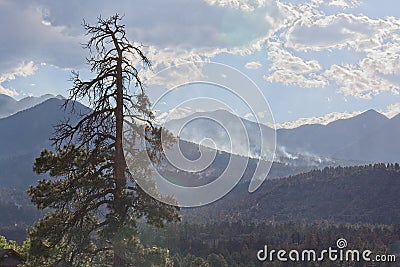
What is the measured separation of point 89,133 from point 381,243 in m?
129

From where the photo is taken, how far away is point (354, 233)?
152 metres

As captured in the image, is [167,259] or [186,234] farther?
[186,234]

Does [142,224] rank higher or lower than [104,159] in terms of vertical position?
lower

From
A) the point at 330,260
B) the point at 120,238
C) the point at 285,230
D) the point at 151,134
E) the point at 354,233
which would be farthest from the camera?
the point at 285,230

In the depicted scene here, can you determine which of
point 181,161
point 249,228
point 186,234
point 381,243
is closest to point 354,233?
point 381,243

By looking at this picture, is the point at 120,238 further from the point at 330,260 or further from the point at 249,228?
the point at 249,228

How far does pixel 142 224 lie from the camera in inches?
880

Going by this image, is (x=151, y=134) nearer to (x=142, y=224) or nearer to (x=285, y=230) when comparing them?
(x=142, y=224)

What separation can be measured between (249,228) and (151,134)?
160 metres

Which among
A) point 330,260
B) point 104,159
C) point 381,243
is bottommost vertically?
point 104,159

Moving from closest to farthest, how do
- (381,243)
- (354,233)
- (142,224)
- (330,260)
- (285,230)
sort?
(142,224), (330,260), (381,243), (354,233), (285,230)

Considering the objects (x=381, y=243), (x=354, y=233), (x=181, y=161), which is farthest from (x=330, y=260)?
(x=181, y=161)

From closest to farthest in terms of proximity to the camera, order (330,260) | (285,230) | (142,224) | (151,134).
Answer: (151,134), (142,224), (330,260), (285,230)

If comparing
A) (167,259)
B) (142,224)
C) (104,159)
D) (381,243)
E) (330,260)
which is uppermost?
(381,243)
